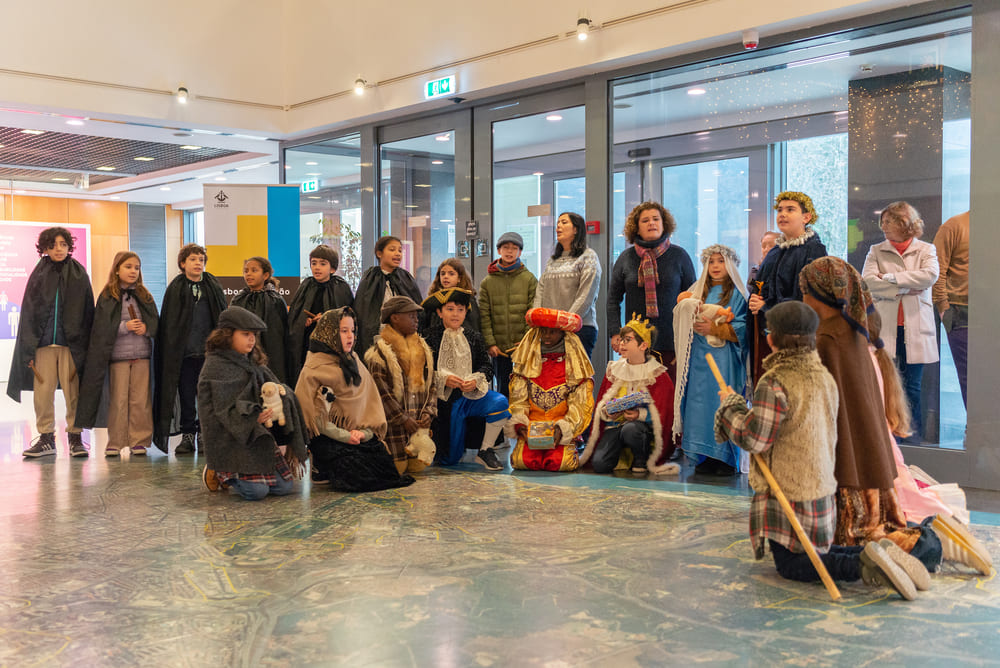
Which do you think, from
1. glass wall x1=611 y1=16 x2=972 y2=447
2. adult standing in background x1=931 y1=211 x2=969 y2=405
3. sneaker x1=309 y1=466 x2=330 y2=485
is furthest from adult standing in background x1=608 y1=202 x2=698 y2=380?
sneaker x1=309 y1=466 x2=330 y2=485

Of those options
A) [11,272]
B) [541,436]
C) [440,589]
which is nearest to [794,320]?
[440,589]

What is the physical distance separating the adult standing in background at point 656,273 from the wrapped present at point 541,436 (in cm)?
69

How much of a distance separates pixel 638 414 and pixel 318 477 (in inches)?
77.2

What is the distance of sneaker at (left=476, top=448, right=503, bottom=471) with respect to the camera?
5.57 metres

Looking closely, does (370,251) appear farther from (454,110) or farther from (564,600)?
(564,600)

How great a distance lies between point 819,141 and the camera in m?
5.62

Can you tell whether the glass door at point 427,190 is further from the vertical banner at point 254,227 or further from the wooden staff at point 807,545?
the wooden staff at point 807,545

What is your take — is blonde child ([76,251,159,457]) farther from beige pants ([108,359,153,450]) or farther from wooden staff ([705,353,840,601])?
wooden staff ([705,353,840,601])

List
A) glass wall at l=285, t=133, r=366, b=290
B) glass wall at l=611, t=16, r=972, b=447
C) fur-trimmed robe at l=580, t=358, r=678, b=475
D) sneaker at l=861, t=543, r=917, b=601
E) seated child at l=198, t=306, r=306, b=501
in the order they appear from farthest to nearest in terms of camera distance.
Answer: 1. glass wall at l=285, t=133, r=366, b=290
2. fur-trimmed robe at l=580, t=358, r=678, b=475
3. glass wall at l=611, t=16, r=972, b=447
4. seated child at l=198, t=306, r=306, b=501
5. sneaker at l=861, t=543, r=917, b=601

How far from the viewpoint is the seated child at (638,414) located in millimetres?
5426

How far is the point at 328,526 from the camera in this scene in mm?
4152

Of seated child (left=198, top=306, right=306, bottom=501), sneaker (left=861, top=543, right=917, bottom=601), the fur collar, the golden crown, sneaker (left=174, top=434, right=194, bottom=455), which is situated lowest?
sneaker (left=174, top=434, right=194, bottom=455)

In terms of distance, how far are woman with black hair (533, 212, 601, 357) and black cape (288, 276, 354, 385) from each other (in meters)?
1.41

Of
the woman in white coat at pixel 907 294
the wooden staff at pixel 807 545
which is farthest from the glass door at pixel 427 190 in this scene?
the wooden staff at pixel 807 545
